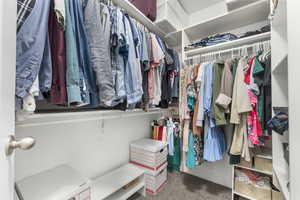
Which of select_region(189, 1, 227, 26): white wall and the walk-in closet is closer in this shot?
the walk-in closet

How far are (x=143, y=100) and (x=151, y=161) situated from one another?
73 cm

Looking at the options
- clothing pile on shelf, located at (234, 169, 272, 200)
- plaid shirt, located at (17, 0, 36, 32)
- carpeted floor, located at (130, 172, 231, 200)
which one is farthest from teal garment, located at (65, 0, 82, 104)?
clothing pile on shelf, located at (234, 169, 272, 200)

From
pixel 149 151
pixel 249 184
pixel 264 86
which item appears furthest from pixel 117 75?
pixel 249 184

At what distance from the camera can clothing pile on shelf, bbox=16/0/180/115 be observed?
1.99ft

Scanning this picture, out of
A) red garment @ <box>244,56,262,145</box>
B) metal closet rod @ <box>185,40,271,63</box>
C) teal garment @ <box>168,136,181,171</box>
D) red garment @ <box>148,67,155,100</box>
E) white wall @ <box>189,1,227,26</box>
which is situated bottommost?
teal garment @ <box>168,136,181,171</box>

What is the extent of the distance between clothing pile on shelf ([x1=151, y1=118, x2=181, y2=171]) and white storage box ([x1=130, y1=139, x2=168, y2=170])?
0.31ft

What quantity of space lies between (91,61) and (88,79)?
0.36ft

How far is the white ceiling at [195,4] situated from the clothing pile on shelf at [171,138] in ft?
5.51

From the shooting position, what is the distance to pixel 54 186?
0.89 metres

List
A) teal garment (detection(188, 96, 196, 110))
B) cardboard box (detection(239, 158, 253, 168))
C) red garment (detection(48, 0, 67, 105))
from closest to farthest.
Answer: red garment (detection(48, 0, 67, 105)), cardboard box (detection(239, 158, 253, 168)), teal garment (detection(188, 96, 196, 110))

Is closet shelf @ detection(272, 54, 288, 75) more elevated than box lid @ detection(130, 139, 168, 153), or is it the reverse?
closet shelf @ detection(272, 54, 288, 75)

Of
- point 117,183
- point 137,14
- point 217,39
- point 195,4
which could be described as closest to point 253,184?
point 117,183

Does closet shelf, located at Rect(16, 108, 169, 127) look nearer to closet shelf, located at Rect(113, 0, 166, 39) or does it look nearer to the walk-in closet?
the walk-in closet

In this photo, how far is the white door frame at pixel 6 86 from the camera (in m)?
0.37
